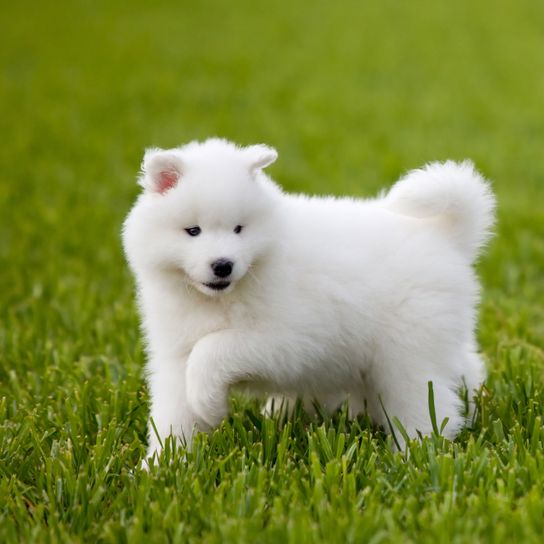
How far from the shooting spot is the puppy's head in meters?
3.16

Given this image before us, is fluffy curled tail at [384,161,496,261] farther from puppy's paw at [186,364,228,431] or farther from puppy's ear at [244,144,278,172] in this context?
puppy's paw at [186,364,228,431]

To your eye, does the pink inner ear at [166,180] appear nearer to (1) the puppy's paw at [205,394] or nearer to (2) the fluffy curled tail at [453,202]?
(1) the puppy's paw at [205,394]

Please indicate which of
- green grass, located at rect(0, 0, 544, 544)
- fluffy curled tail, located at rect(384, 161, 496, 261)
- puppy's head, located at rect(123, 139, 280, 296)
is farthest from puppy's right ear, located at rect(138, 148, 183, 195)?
fluffy curled tail, located at rect(384, 161, 496, 261)

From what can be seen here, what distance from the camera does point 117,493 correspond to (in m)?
3.16

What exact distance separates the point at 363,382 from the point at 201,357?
2.66 ft

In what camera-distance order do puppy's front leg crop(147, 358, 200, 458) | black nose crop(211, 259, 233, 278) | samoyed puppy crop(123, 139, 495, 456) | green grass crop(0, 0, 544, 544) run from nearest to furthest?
green grass crop(0, 0, 544, 544), black nose crop(211, 259, 233, 278), samoyed puppy crop(123, 139, 495, 456), puppy's front leg crop(147, 358, 200, 458)

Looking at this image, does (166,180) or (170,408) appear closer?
(166,180)

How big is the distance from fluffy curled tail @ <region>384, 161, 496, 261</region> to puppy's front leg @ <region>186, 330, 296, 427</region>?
90 cm

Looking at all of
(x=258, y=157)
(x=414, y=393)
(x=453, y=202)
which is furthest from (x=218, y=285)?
(x=453, y=202)

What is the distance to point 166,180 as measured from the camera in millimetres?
3336

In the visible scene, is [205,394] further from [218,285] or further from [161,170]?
[161,170]

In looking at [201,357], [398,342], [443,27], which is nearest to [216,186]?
[201,357]

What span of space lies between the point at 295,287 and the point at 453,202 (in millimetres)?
795

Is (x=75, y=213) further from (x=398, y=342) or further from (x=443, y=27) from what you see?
(x=443, y=27)
